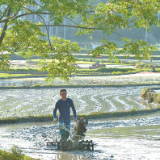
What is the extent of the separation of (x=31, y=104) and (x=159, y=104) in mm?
6905

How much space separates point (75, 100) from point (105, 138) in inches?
409

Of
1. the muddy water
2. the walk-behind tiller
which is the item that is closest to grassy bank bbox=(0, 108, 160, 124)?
the muddy water

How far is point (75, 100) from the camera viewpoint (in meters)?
21.4

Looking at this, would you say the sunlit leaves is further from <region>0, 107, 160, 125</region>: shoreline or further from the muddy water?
<region>0, 107, 160, 125</region>: shoreline

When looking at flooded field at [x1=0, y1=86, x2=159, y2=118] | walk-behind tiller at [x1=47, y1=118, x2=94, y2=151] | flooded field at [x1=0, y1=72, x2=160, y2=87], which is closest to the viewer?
walk-behind tiller at [x1=47, y1=118, x2=94, y2=151]

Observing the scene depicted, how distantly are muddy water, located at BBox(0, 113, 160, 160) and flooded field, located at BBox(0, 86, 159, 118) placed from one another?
3.05 metres

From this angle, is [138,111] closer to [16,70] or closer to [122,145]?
[122,145]

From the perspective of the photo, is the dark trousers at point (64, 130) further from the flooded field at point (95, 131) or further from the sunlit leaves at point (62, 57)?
the sunlit leaves at point (62, 57)

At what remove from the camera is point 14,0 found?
8.20m

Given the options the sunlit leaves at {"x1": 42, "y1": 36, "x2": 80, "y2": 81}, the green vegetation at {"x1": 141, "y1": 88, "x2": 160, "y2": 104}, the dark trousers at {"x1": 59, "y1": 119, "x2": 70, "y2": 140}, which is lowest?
the green vegetation at {"x1": 141, "y1": 88, "x2": 160, "y2": 104}

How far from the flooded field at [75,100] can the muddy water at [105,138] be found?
120 inches

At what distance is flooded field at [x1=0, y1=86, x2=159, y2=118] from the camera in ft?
58.2

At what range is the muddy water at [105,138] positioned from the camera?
879 cm

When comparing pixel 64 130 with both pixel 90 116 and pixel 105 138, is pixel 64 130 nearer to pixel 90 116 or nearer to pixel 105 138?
pixel 105 138
